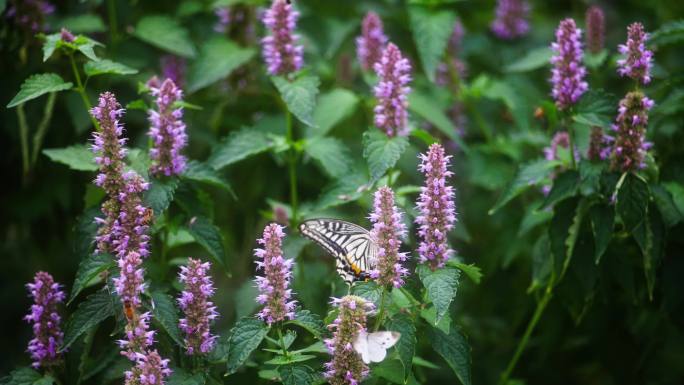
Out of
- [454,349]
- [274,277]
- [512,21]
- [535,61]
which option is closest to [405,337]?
[454,349]

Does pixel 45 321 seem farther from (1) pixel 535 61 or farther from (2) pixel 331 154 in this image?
(1) pixel 535 61

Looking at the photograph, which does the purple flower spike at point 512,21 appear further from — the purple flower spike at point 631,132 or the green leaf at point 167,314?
the green leaf at point 167,314

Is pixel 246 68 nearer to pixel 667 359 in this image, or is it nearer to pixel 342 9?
pixel 342 9

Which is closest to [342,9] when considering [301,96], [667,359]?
[301,96]

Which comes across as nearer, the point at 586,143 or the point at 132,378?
the point at 132,378

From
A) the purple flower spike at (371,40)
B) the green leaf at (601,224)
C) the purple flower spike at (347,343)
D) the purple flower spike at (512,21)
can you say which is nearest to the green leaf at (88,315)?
the purple flower spike at (347,343)

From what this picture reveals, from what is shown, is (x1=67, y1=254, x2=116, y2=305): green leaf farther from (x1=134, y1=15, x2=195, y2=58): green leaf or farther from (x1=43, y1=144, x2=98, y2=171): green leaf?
(x1=134, y1=15, x2=195, y2=58): green leaf
